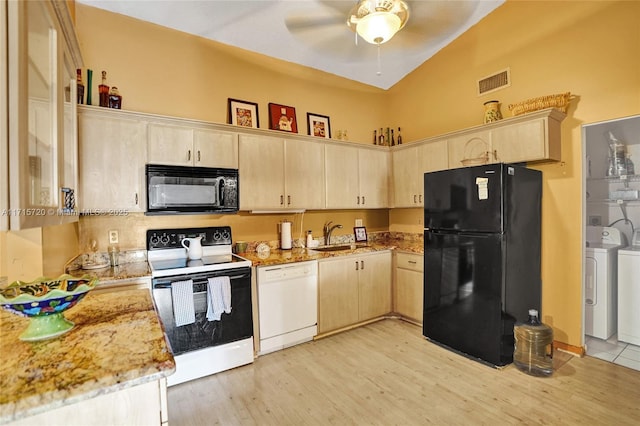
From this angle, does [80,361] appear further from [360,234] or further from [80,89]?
[360,234]

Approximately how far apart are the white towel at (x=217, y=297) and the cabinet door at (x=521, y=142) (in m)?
2.88

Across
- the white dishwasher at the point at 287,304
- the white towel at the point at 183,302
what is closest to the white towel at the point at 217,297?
the white towel at the point at 183,302

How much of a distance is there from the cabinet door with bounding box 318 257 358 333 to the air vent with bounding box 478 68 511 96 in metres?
2.45

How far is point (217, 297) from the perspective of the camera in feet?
8.33

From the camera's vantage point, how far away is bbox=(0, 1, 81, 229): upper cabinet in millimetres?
814

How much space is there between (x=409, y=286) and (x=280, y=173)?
6.66 feet

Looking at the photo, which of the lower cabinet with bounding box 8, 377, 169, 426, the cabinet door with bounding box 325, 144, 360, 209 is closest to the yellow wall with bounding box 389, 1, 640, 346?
the cabinet door with bounding box 325, 144, 360, 209

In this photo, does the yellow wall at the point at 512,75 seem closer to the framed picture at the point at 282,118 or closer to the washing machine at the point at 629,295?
the framed picture at the point at 282,118

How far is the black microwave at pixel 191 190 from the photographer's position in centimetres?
263

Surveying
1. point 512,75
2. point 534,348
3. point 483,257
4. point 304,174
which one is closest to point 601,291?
point 534,348

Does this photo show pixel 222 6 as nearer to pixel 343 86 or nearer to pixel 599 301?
pixel 343 86

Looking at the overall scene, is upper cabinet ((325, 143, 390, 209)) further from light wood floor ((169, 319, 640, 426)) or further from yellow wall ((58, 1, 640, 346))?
light wood floor ((169, 319, 640, 426))

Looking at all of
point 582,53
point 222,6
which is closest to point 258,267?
point 222,6

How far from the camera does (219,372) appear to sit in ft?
8.55
